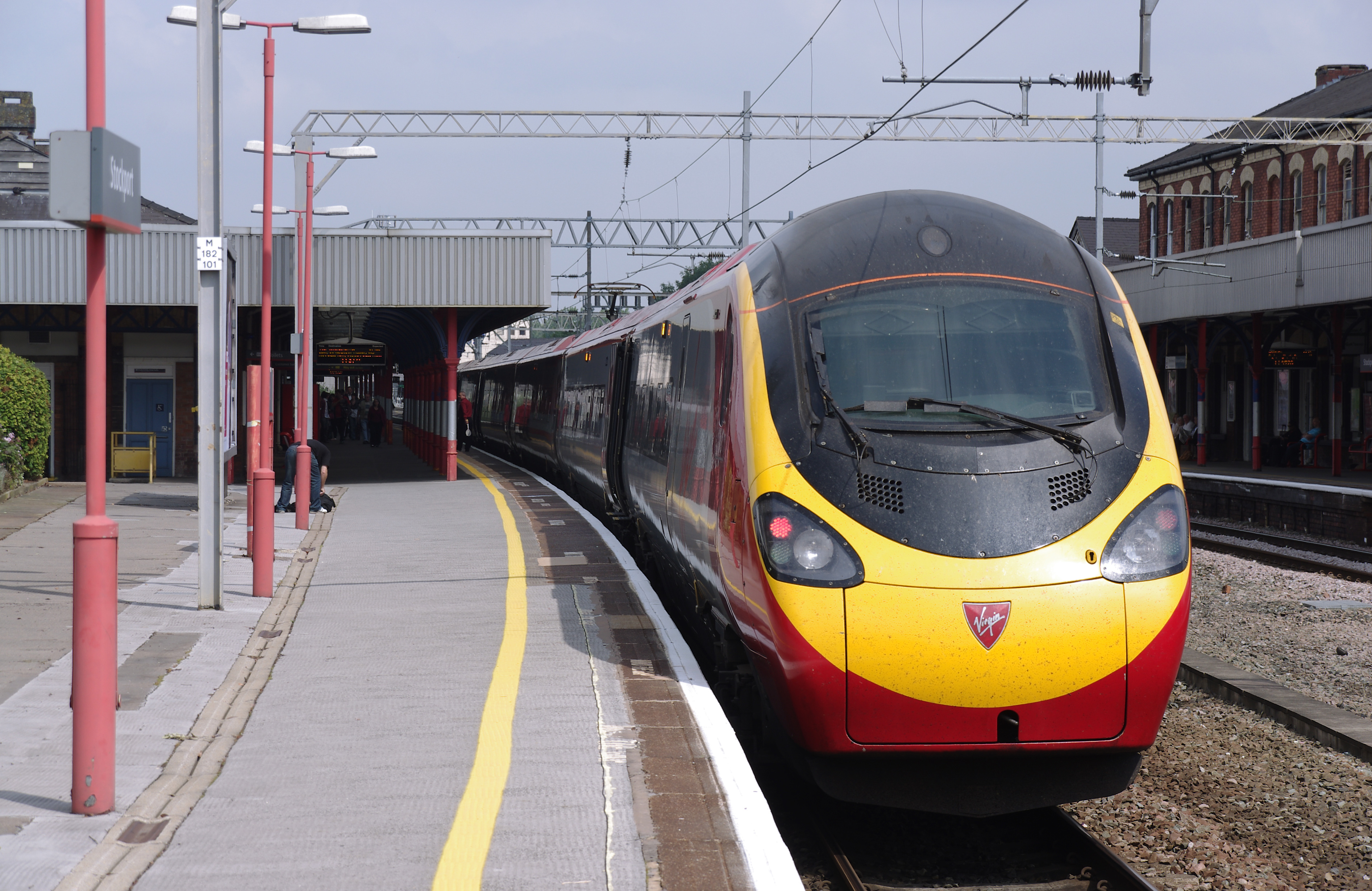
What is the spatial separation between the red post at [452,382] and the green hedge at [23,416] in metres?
7.39

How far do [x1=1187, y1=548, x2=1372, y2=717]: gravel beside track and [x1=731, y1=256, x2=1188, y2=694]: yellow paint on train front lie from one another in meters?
4.04

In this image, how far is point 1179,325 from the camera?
37.2 meters

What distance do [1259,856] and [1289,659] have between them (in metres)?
4.66

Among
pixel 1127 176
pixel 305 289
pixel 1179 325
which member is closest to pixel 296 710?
pixel 305 289

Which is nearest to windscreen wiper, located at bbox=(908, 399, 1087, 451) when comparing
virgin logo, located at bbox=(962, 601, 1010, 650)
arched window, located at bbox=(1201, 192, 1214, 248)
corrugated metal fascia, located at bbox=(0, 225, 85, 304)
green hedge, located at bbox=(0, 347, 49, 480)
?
virgin logo, located at bbox=(962, 601, 1010, 650)

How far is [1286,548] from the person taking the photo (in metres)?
19.0

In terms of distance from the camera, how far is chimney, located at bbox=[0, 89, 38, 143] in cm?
5053

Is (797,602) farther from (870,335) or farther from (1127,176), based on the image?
(1127,176)

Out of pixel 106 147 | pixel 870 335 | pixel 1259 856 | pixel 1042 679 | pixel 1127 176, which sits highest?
pixel 1127 176

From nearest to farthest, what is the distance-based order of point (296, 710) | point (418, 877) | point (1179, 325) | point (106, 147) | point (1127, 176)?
point (418, 877)
point (106, 147)
point (296, 710)
point (1179, 325)
point (1127, 176)

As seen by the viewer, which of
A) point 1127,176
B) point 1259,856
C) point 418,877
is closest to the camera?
point 418,877

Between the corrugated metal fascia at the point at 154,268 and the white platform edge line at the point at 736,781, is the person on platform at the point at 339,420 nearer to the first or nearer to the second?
the corrugated metal fascia at the point at 154,268

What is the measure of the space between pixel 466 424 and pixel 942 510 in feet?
140

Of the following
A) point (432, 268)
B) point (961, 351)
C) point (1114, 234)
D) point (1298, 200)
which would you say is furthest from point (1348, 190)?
point (961, 351)
